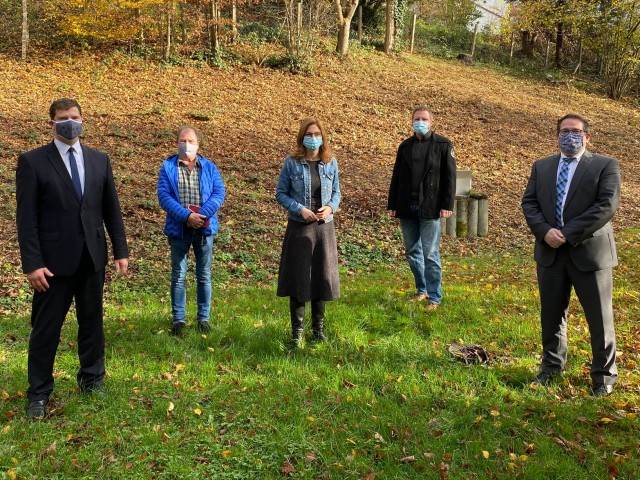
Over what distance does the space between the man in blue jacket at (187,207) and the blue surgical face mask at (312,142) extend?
117cm

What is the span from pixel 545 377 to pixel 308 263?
7.75 feet

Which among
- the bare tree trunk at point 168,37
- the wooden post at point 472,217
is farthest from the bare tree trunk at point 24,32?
the wooden post at point 472,217

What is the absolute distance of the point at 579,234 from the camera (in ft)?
14.9

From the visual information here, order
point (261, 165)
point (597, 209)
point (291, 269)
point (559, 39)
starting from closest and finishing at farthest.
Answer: point (597, 209) → point (291, 269) → point (261, 165) → point (559, 39)

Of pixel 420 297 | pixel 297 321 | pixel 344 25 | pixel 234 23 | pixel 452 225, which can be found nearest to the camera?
pixel 297 321

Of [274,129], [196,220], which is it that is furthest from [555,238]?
[274,129]

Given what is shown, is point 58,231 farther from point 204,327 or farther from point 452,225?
point 452,225

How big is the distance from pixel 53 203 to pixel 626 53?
27.3 m

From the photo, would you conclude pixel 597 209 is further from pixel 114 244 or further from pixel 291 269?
pixel 114 244

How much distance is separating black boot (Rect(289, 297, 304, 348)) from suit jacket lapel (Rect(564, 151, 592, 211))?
2.63 metres

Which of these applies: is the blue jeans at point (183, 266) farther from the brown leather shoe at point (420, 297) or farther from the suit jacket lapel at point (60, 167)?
the brown leather shoe at point (420, 297)

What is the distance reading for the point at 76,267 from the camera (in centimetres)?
444

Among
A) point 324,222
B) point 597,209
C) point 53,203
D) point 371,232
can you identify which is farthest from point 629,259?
point 53,203

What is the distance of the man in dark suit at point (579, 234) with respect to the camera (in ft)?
15.0
